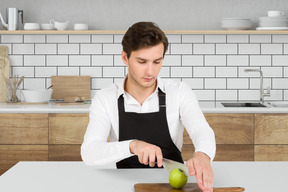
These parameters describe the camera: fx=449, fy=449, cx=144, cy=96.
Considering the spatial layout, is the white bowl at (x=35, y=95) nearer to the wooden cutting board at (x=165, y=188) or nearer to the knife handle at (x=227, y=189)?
the wooden cutting board at (x=165, y=188)

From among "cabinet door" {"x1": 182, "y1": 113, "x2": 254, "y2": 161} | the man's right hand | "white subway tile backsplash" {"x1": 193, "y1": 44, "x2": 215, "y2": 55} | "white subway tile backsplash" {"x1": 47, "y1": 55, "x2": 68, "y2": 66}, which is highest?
"white subway tile backsplash" {"x1": 193, "y1": 44, "x2": 215, "y2": 55}

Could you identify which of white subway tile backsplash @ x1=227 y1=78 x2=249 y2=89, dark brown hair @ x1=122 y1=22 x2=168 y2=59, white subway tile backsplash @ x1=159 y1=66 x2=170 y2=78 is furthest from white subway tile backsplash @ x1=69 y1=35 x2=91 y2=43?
dark brown hair @ x1=122 y1=22 x2=168 y2=59

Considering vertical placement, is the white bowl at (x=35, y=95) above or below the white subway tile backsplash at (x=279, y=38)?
below

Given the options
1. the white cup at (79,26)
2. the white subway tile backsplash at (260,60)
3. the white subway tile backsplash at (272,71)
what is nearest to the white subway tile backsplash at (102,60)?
the white cup at (79,26)

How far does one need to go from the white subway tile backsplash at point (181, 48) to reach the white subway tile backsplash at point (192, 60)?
46 mm

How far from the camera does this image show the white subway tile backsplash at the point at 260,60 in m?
4.13

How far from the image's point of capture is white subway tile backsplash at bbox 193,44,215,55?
413 cm

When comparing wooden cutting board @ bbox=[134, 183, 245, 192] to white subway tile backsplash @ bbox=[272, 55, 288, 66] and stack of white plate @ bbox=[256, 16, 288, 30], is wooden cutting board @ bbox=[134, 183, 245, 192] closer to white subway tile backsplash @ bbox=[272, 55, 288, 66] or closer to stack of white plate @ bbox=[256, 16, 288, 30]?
stack of white plate @ bbox=[256, 16, 288, 30]

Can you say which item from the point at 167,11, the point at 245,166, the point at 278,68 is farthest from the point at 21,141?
the point at 278,68

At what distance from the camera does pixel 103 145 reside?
6.34ft

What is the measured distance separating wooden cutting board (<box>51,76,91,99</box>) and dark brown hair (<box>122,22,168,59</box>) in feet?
6.70

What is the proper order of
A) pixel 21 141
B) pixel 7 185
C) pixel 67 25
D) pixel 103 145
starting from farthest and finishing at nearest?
pixel 67 25 < pixel 21 141 < pixel 103 145 < pixel 7 185

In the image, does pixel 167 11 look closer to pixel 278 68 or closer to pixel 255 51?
pixel 255 51

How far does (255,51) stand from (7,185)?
116 inches
